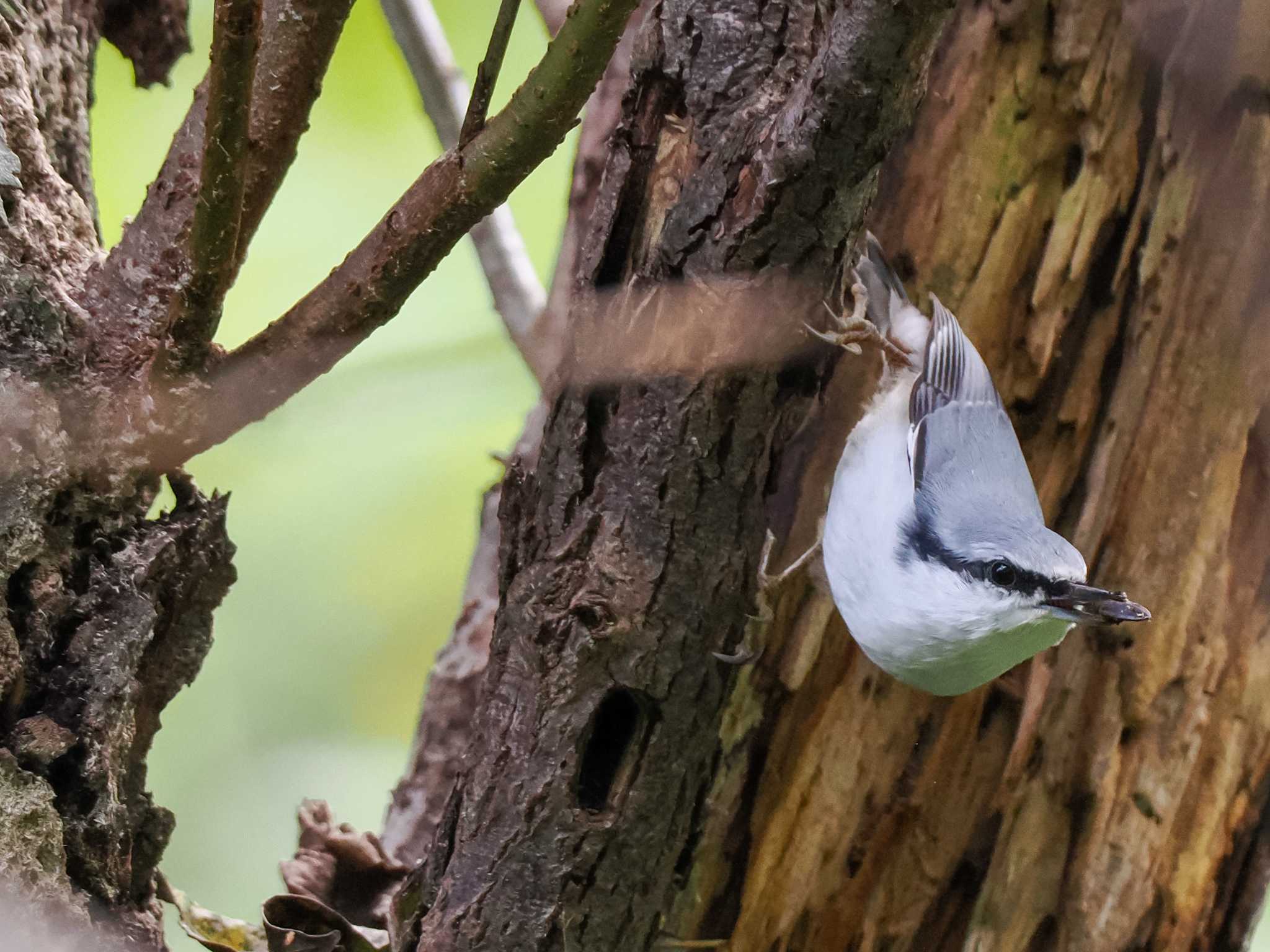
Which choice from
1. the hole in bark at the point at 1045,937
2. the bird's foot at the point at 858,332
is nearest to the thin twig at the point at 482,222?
the bird's foot at the point at 858,332

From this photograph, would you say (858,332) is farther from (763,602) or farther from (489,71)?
(489,71)

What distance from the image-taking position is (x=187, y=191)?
1200mm

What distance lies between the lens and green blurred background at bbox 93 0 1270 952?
6.61 feet

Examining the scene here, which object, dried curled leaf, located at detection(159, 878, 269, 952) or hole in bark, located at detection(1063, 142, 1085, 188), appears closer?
dried curled leaf, located at detection(159, 878, 269, 952)

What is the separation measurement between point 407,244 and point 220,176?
0.71 feet

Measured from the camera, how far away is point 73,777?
1.16 m

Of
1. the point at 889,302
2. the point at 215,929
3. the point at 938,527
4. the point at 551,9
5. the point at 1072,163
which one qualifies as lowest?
the point at 215,929

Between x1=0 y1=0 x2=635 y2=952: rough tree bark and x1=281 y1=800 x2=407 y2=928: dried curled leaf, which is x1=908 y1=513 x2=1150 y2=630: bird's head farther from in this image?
x1=281 y1=800 x2=407 y2=928: dried curled leaf

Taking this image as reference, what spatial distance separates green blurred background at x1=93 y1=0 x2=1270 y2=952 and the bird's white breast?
3.07 feet

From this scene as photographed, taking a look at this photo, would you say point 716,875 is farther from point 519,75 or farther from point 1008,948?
point 519,75

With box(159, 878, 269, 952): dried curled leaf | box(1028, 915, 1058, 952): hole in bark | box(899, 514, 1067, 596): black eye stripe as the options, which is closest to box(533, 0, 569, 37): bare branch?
box(899, 514, 1067, 596): black eye stripe

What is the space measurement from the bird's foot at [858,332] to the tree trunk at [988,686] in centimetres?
8

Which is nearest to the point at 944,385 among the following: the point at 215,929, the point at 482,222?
the point at 482,222

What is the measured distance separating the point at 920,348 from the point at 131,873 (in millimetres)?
1353
